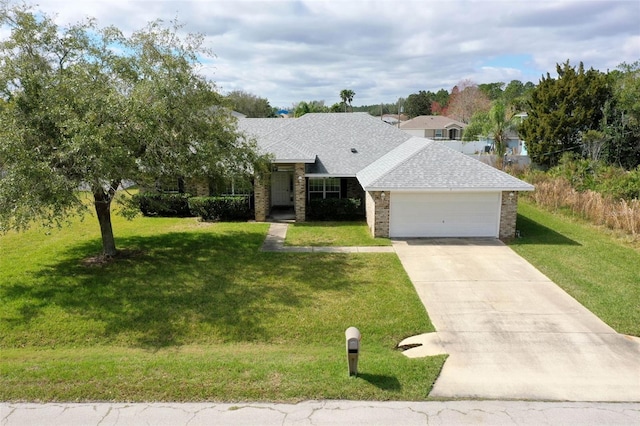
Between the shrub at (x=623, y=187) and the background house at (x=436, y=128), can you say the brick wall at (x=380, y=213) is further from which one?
the background house at (x=436, y=128)

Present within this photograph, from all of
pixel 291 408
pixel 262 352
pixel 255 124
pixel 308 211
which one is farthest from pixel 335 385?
pixel 255 124

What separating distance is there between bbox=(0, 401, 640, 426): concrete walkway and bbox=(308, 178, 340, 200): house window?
14.9 meters

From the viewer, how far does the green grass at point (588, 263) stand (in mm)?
10250

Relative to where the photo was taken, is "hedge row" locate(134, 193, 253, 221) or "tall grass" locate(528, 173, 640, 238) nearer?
"tall grass" locate(528, 173, 640, 238)

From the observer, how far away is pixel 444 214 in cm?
1664

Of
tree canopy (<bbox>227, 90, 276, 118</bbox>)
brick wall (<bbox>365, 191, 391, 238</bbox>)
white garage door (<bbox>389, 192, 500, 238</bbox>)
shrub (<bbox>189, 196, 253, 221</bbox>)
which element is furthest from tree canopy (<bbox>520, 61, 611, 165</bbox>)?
tree canopy (<bbox>227, 90, 276, 118</bbox>)

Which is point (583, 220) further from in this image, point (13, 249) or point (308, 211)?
point (13, 249)

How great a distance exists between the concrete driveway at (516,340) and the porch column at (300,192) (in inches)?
286

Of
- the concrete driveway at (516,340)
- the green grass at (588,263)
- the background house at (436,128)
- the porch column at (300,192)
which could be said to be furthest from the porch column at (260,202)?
the background house at (436,128)

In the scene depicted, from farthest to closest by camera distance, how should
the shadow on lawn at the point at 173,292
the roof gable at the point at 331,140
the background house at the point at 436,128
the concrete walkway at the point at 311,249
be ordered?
the background house at the point at 436,128 → the roof gable at the point at 331,140 → the concrete walkway at the point at 311,249 → the shadow on lawn at the point at 173,292

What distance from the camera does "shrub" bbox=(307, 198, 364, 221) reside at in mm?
19672

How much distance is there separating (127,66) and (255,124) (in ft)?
44.8

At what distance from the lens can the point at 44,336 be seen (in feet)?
29.9

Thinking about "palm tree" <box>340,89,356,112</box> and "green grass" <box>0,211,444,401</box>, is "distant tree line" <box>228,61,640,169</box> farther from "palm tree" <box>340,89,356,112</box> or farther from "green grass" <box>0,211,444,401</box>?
"palm tree" <box>340,89,356,112</box>
